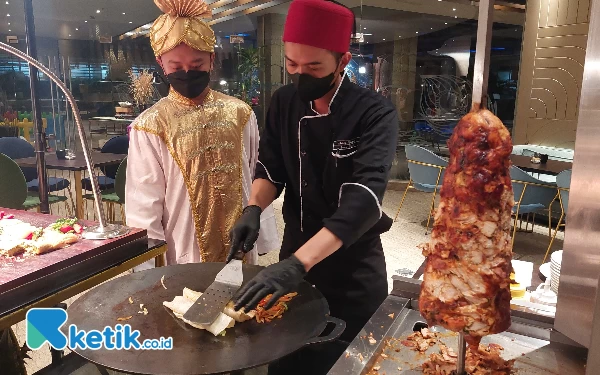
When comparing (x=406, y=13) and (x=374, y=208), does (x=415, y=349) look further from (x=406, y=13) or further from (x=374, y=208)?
(x=406, y=13)

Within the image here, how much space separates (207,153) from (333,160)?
742 millimetres

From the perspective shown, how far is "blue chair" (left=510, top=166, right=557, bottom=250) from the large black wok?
4.09m

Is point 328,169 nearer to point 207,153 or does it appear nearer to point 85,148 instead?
point 207,153

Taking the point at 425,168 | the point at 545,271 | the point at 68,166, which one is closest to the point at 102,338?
the point at 545,271

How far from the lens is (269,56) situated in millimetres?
7914

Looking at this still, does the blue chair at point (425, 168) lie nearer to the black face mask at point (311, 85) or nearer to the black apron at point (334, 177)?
the black apron at point (334, 177)

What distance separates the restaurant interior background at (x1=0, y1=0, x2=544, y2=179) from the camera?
6562mm

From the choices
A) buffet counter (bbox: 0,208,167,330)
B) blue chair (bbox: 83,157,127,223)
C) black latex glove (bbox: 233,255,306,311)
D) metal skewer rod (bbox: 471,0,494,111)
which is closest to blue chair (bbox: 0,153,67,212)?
blue chair (bbox: 83,157,127,223)

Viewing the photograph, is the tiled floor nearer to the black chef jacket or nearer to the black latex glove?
the black chef jacket

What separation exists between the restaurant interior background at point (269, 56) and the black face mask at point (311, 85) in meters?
5.00

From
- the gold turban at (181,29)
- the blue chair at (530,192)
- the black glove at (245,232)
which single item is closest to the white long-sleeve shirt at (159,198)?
the gold turban at (181,29)

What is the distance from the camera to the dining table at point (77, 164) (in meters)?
4.71

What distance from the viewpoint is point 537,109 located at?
7.02m

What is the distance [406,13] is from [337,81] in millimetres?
7050
